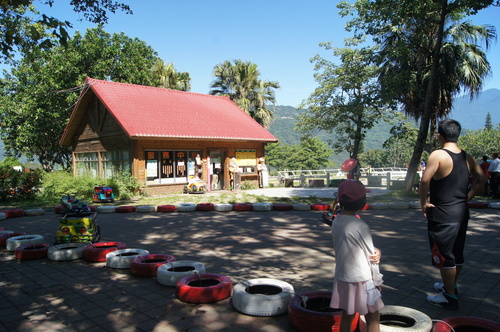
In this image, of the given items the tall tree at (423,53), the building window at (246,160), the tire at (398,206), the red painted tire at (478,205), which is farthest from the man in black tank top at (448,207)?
the building window at (246,160)

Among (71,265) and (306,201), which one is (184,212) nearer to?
(306,201)

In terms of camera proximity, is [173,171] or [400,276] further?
[173,171]

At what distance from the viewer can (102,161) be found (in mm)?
22344

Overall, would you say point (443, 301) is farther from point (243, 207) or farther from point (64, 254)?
point (243, 207)

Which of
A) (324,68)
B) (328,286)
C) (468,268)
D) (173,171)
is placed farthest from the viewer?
(324,68)

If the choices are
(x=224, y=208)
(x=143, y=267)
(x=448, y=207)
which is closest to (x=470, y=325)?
(x=448, y=207)

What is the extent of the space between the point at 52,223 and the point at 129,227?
2.59 meters

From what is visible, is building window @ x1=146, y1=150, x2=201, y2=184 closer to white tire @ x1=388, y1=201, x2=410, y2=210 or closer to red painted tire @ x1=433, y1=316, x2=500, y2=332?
white tire @ x1=388, y1=201, x2=410, y2=210

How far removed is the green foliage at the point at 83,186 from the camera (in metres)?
17.2

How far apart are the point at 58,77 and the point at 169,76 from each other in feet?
36.7

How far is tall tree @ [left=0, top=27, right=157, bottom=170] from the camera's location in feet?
86.8

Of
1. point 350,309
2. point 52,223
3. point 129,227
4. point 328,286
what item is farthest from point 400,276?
point 52,223

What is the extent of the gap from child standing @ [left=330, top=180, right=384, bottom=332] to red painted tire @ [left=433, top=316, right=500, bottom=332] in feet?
2.48

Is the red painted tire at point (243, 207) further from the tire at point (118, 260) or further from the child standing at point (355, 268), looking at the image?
the child standing at point (355, 268)
